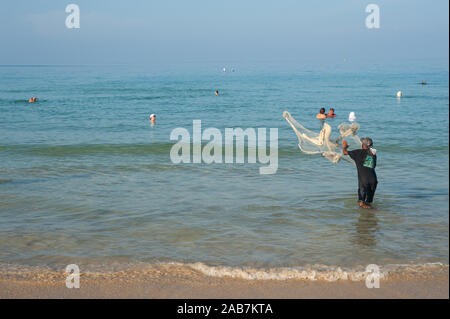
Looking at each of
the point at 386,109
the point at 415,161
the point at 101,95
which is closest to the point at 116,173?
the point at 415,161

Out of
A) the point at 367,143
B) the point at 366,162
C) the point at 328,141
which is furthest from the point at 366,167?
the point at 328,141

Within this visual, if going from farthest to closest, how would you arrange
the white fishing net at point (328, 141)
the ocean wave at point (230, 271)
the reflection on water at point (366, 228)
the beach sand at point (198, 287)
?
the white fishing net at point (328, 141)
the reflection on water at point (366, 228)
the ocean wave at point (230, 271)
the beach sand at point (198, 287)

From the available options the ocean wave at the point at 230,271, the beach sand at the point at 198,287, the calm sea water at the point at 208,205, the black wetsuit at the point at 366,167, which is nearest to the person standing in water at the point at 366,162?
the black wetsuit at the point at 366,167

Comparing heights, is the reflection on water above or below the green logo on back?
below

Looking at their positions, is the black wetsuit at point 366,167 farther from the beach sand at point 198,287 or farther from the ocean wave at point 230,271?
the beach sand at point 198,287

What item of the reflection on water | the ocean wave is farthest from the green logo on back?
the ocean wave

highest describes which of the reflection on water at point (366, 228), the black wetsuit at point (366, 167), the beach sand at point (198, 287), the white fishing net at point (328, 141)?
the white fishing net at point (328, 141)

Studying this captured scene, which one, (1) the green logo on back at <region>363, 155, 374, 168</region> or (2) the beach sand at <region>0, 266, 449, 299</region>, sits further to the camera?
(1) the green logo on back at <region>363, 155, 374, 168</region>

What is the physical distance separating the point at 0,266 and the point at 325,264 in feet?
15.5

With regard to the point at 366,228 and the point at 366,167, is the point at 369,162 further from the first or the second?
the point at 366,228

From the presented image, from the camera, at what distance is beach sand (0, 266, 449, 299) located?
5805 millimetres

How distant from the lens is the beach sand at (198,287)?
19.0 feet

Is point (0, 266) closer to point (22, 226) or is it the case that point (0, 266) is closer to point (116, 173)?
point (22, 226)

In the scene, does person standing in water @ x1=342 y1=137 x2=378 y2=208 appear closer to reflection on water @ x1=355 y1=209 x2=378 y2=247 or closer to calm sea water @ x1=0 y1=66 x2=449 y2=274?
reflection on water @ x1=355 y1=209 x2=378 y2=247
